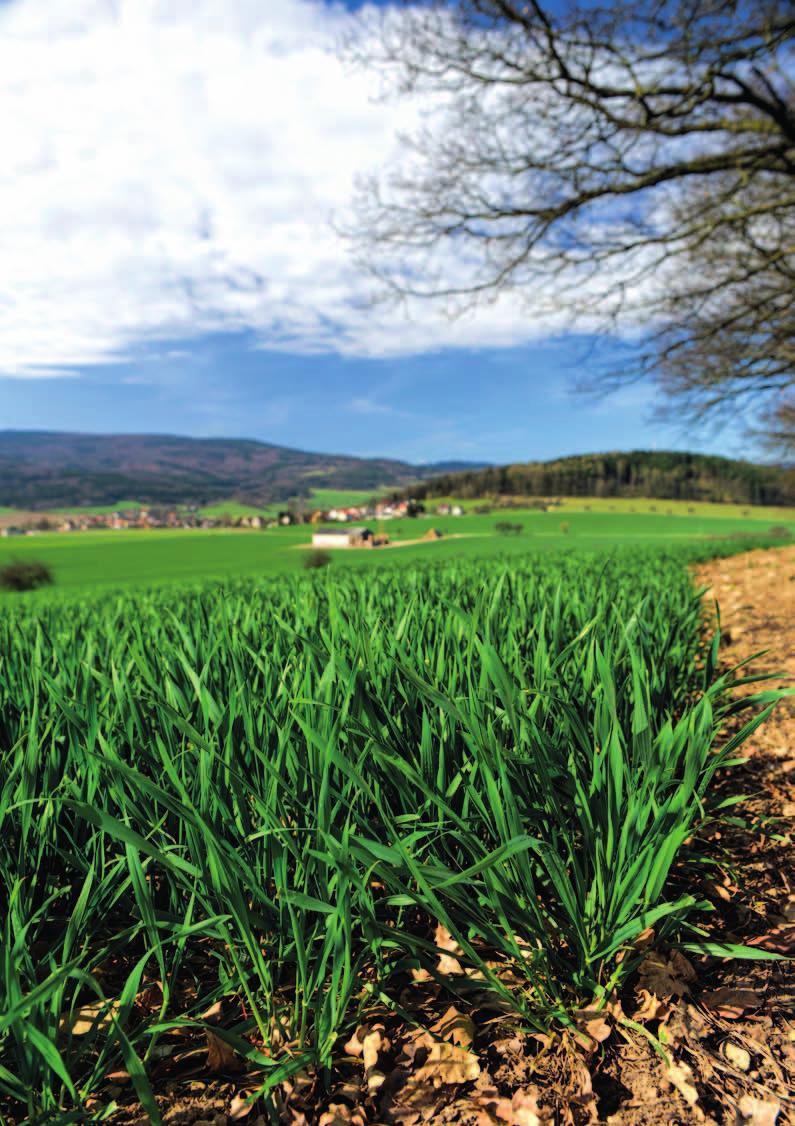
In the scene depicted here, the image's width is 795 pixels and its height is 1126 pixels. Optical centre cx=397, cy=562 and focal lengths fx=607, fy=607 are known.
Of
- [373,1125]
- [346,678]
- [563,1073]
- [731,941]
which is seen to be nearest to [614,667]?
[731,941]

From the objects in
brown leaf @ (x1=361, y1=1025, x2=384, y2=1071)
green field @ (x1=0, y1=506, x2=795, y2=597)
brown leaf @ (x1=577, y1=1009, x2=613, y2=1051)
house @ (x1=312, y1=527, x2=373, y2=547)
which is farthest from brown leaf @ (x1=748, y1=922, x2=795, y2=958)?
house @ (x1=312, y1=527, x2=373, y2=547)

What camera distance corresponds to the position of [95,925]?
5.45ft

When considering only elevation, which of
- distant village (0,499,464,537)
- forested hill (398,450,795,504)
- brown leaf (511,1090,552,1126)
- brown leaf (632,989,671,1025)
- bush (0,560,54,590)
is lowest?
bush (0,560,54,590)

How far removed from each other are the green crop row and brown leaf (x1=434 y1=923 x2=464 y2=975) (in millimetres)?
31

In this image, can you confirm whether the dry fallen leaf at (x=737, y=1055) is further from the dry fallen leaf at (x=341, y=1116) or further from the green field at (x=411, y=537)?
the green field at (x=411, y=537)

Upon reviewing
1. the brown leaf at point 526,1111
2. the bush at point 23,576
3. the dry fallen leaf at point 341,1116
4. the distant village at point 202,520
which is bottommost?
the bush at point 23,576

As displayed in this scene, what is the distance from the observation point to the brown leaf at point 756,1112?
1278 mm

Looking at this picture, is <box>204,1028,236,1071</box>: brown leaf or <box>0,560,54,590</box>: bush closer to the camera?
<box>204,1028,236,1071</box>: brown leaf

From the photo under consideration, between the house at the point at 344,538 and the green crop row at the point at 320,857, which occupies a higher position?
the green crop row at the point at 320,857

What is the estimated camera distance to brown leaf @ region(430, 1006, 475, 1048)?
144cm

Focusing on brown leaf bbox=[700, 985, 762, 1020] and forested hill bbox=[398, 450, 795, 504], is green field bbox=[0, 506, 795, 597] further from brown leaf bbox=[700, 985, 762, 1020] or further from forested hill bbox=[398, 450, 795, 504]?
brown leaf bbox=[700, 985, 762, 1020]

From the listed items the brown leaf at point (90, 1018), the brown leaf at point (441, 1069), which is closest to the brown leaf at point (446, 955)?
the brown leaf at point (441, 1069)

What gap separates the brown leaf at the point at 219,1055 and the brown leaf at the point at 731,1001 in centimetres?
119

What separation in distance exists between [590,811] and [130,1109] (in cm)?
123
